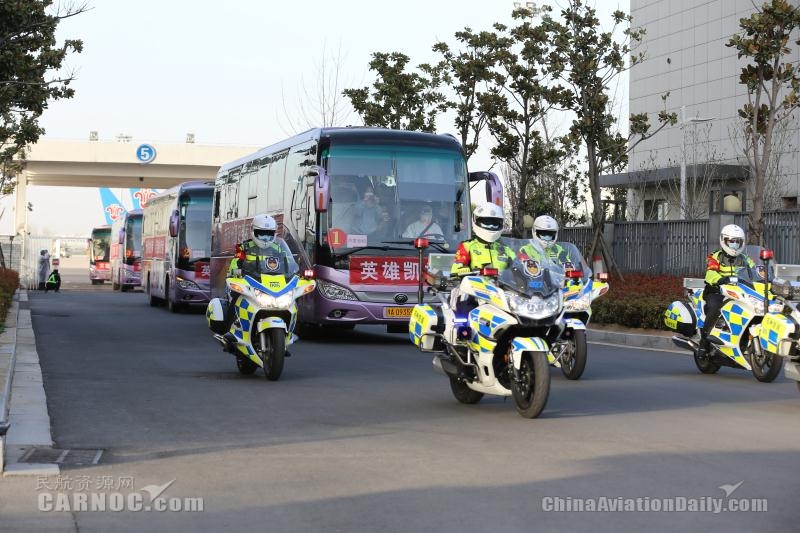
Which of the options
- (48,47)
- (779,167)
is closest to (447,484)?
(48,47)

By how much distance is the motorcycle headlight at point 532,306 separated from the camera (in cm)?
997

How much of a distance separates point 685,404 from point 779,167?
132ft

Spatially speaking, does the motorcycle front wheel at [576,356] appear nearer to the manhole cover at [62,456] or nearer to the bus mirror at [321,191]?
the bus mirror at [321,191]

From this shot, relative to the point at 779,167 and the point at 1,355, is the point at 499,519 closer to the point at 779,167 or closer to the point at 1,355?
the point at 1,355

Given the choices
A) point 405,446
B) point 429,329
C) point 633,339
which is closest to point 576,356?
point 429,329

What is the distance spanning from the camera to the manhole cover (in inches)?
307

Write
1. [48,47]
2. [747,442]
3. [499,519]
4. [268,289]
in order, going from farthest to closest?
[48,47]
[268,289]
[747,442]
[499,519]

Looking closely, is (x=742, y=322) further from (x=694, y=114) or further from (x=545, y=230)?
(x=694, y=114)

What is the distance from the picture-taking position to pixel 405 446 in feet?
Answer: 28.6

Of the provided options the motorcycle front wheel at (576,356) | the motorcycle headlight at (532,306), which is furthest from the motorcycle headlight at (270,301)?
the motorcycle headlight at (532,306)

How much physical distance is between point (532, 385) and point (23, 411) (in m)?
4.05

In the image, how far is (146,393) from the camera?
38.9 ft

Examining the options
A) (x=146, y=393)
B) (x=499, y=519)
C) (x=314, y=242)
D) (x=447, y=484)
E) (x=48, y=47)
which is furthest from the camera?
(x=48, y=47)

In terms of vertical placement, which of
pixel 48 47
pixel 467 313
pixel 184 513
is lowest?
pixel 184 513
